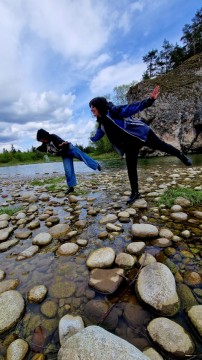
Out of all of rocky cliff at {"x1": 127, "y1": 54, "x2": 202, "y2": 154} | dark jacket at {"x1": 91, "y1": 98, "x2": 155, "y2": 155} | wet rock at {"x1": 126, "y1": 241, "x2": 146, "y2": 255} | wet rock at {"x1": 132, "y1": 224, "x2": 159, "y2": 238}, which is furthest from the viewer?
rocky cliff at {"x1": 127, "y1": 54, "x2": 202, "y2": 154}

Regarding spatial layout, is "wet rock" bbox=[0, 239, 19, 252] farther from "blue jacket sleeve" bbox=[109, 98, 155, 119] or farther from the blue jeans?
the blue jeans

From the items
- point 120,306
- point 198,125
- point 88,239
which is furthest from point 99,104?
point 198,125

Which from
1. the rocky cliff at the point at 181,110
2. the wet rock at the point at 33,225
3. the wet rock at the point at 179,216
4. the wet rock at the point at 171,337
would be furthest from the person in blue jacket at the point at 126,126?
the rocky cliff at the point at 181,110

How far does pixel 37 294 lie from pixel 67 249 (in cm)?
76

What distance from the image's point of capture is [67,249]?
245 centimetres

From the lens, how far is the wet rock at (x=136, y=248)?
7.31 feet

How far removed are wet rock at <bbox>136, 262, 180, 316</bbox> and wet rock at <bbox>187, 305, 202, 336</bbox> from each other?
0.11 metres

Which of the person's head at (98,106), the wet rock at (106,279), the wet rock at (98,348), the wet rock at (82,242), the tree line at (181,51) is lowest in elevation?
the wet rock at (106,279)

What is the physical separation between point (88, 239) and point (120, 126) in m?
2.32

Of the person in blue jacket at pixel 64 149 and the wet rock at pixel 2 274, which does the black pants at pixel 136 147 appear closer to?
the person in blue jacket at pixel 64 149

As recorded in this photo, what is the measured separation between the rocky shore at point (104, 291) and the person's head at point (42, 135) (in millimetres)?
3292

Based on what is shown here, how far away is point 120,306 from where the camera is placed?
156cm

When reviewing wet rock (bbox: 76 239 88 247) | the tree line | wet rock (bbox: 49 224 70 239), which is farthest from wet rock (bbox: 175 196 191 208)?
the tree line

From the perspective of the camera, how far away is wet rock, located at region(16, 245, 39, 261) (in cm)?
239
